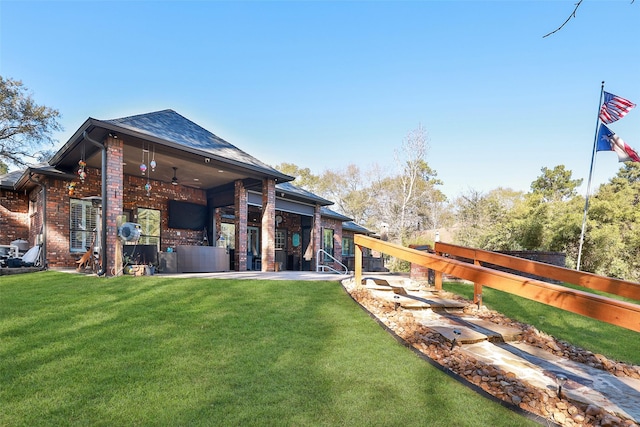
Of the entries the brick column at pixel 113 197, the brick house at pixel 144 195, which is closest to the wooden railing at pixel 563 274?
the brick house at pixel 144 195

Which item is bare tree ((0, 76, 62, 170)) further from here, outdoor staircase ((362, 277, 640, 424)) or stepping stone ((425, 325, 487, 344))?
stepping stone ((425, 325, 487, 344))

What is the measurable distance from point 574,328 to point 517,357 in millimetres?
2136

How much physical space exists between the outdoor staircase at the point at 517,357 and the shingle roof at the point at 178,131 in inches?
222

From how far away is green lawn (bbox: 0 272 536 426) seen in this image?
2031 mm

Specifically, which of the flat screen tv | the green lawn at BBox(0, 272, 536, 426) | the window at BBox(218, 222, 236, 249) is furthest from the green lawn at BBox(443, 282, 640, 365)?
the window at BBox(218, 222, 236, 249)

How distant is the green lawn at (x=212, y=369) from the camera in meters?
2.03

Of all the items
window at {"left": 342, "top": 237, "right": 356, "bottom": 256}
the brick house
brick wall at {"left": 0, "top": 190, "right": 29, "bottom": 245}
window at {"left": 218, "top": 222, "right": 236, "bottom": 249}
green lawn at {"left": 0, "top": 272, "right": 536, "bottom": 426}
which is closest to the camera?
green lawn at {"left": 0, "top": 272, "right": 536, "bottom": 426}

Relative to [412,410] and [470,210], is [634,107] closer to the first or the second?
[412,410]

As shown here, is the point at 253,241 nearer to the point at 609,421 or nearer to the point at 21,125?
the point at 21,125

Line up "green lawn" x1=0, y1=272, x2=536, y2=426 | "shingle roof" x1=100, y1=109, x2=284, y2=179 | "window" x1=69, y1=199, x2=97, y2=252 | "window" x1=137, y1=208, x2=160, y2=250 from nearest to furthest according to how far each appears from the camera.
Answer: "green lawn" x1=0, y1=272, x2=536, y2=426 → "shingle roof" x1=100, y1=109, x2=284, y2=179 → "window" x1=69, y1=199, x2=97, y2=252 → "window" x1=137, y1=208, x2=160, y2=250

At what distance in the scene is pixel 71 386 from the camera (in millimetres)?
2227

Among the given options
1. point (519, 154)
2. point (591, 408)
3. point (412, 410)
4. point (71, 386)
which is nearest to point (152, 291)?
point (71, 386)

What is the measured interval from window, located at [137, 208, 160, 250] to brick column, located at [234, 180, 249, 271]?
2.94 m

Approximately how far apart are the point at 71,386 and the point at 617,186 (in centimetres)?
2658
